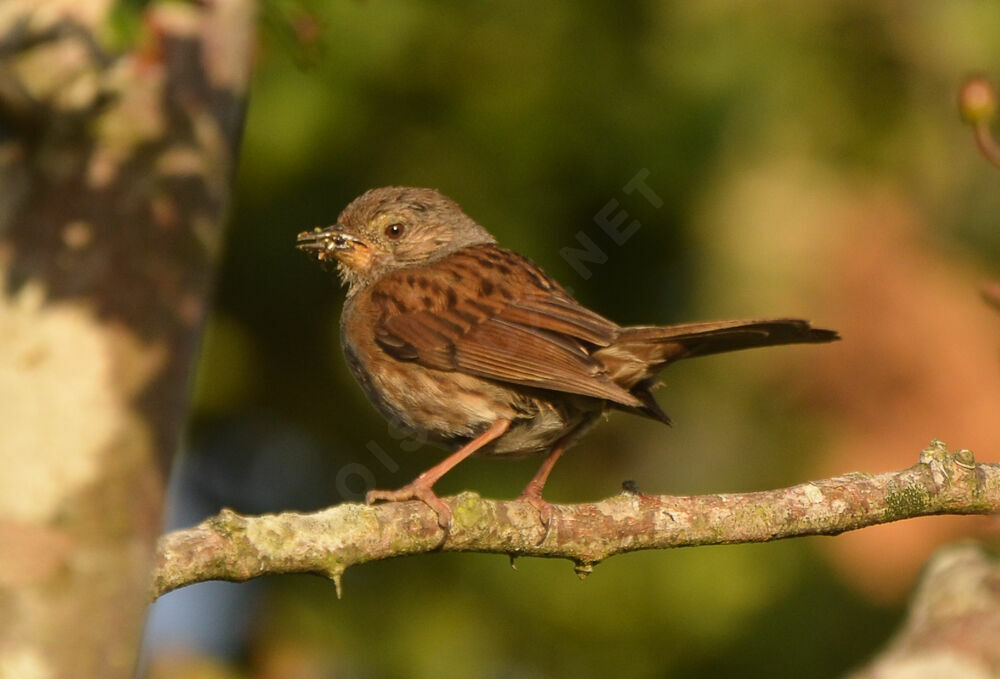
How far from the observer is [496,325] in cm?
530

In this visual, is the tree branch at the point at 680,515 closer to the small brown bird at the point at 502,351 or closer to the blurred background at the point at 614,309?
the small brown bird at the point at 502,351

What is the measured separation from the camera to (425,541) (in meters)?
3.80

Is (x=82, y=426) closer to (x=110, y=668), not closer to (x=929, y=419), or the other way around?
(x=110, y=668)

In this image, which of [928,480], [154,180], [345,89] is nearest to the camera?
[154,180]

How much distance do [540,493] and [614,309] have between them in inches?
103

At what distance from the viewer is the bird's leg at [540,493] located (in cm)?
407

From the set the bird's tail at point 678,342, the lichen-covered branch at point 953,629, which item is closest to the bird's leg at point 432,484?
the bird's tail at point 678,342

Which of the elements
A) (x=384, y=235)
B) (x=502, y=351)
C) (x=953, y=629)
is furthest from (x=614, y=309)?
(x=953, y=629)

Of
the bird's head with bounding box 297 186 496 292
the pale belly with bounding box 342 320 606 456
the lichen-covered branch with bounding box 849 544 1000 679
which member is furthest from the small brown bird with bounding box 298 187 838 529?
the lichen-covered branch with bounding box 849 544 1000 679

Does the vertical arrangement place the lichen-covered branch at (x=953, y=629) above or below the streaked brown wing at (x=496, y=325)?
below

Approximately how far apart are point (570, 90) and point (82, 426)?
421cm

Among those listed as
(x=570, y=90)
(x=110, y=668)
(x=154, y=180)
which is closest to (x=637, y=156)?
(x=570, y=90)

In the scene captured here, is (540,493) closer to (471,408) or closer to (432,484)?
(432,484)

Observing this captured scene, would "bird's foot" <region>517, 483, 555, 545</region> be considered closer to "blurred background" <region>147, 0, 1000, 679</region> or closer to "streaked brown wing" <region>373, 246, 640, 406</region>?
"streaked brown wing" <region>373, 246, 640, 406</region>
